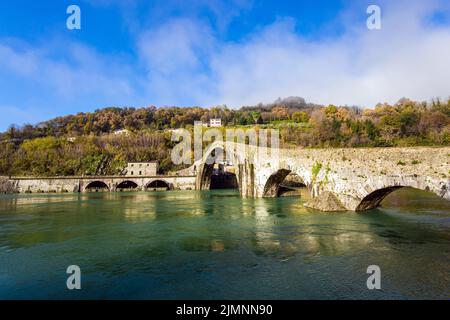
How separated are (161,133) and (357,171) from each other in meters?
86.1

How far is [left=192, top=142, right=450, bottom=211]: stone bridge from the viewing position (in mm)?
13172

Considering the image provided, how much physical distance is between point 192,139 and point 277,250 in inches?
3024

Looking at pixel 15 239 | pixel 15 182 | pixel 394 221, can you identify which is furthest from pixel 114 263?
pixel 15 182

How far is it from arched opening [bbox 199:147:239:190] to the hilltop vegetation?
13357 millimetres

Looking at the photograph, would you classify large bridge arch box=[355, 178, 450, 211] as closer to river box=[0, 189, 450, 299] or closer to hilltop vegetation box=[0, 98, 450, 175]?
river box=[0, 189, 450, 299]

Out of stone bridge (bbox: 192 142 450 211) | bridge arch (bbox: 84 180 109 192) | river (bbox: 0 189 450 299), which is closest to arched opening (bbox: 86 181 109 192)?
bridge arch (bbox: 84 180 109 192)

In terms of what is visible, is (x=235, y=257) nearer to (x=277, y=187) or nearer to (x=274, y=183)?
(x=274, y=183)

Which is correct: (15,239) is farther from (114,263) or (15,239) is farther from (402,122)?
(402,122)

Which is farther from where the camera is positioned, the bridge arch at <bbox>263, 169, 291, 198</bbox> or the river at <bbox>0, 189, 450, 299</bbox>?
the bridge arch at <bbox>263, 169, 291, 198</bbox>

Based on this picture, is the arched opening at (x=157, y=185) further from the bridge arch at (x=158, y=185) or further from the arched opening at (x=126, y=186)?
the arched opening at (x=126, y=186)

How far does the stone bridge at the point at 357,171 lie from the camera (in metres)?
13.2

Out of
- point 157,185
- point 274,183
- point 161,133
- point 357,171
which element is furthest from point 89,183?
point 357,171

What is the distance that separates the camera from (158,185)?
215 ft
